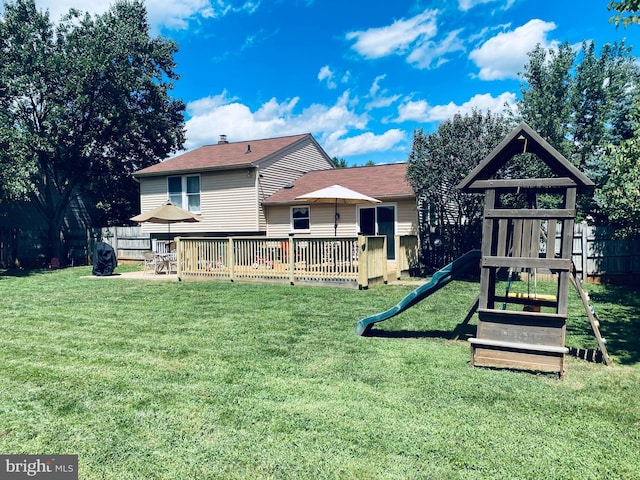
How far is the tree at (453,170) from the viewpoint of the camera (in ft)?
42.4

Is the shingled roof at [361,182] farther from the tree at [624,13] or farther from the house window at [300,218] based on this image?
the tree at [624,13]

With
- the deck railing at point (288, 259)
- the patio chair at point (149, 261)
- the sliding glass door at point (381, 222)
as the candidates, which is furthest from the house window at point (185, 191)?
the sliding glass door at point (381, 222)

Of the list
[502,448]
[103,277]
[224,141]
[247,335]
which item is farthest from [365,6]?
[502,448]

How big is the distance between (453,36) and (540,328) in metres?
23.6

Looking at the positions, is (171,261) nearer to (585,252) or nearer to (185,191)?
(185,191)

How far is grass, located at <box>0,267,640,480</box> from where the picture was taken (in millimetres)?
2969

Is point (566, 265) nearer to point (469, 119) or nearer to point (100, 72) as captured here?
point (469, 119)

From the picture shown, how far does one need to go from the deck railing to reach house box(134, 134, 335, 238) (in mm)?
4985

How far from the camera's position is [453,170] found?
43.3 feet

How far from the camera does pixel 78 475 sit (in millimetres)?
2818

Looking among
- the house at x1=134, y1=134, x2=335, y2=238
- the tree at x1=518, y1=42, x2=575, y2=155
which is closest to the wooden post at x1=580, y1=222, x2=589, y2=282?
the tree at x1=518, y1=42, x2=575, y2=155

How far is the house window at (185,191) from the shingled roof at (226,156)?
0.50 m

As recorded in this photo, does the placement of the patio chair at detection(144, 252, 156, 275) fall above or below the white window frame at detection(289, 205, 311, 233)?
below

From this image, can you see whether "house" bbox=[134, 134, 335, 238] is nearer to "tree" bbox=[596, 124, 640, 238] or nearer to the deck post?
the deck post
